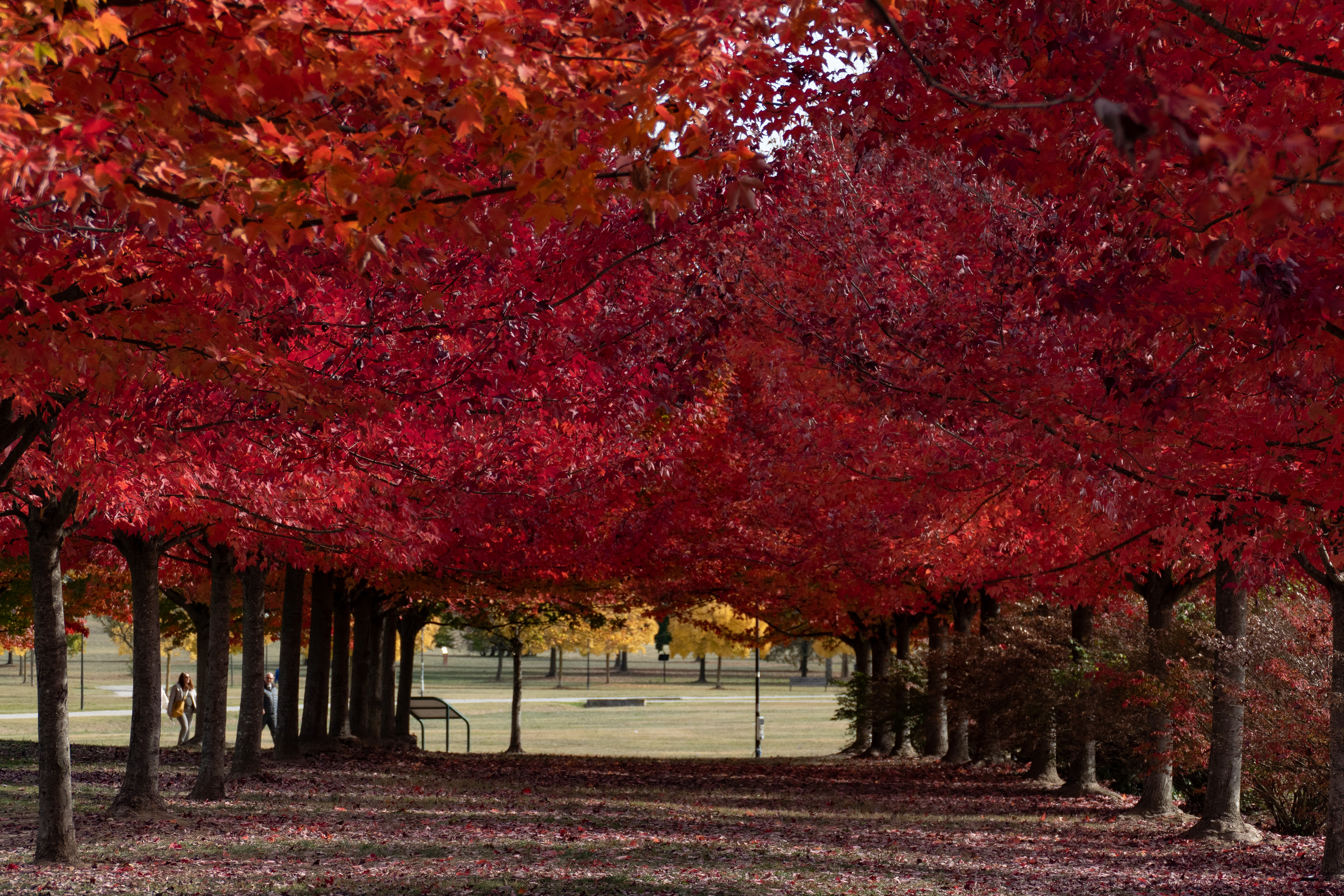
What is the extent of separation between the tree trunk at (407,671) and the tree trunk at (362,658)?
3.16m

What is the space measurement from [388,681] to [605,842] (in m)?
18.1

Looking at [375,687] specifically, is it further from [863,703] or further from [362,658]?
[863,703]

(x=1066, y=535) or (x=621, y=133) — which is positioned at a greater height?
(x=621, y=133)

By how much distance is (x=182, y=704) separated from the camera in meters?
29.1

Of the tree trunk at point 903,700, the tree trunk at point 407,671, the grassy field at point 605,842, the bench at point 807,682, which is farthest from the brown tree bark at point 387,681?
the bench at point 807,682

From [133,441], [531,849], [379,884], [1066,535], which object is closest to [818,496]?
[1066,535]

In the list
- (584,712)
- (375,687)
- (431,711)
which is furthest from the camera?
(584,712)

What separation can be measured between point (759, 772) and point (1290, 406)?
17.8 metres

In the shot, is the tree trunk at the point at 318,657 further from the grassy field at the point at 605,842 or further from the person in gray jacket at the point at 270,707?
the grassy field at the point at 605,842

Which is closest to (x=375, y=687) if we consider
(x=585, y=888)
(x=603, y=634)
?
(x=585, y=888)

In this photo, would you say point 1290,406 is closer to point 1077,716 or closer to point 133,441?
point 133,441

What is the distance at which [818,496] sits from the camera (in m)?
14.8

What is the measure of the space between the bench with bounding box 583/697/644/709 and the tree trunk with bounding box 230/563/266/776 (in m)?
44.8

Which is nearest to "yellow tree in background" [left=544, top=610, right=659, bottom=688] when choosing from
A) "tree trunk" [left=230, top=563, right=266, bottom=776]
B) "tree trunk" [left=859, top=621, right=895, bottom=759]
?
"tree trunk" [left=859, top=621, right=895, bottom=759]
